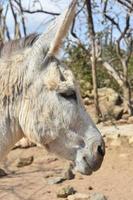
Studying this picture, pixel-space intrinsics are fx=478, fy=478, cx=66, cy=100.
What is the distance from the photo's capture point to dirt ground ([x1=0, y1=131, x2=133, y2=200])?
6559 mm

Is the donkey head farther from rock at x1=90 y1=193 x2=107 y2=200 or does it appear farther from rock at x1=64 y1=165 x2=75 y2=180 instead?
rock at x1=64 y1=165 x2=75 y2=180

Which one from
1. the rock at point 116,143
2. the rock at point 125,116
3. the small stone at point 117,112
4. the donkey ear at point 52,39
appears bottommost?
the rock at point 125,116

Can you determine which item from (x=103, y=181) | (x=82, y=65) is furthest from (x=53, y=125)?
(x=82, y=65)

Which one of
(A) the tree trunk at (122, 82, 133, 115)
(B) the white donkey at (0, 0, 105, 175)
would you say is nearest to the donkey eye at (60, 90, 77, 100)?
(B) the white donkey at (0, 0, 105, 175)

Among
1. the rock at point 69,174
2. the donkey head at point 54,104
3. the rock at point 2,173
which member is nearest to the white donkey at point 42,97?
the donkey head at point 54,104

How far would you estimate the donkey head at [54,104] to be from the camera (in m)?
2.69

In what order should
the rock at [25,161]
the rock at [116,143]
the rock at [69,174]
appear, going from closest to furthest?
the rock at [69,174], the rock at [25,161], the rock at [116,143]

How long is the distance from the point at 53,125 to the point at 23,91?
0.86 ft

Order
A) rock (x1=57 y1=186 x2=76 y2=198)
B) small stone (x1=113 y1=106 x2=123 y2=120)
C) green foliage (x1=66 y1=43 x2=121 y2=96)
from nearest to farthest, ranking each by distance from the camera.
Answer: rock (x1=57 y1=186 x2=76 y2=198)
small stone (x1=113 y1=106 x2=123 y2=120)
green foliage (x1=66 y1=43 x2=121 y2=96)

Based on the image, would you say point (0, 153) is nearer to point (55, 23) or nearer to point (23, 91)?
point (23, 91)

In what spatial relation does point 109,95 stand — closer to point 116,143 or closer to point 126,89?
point 126,89

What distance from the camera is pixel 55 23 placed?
8.71ft

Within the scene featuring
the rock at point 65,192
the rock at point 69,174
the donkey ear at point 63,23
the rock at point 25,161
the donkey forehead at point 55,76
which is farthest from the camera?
the rock at point 25,161

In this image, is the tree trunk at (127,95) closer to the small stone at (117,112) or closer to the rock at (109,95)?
the small stone at (117,112)
